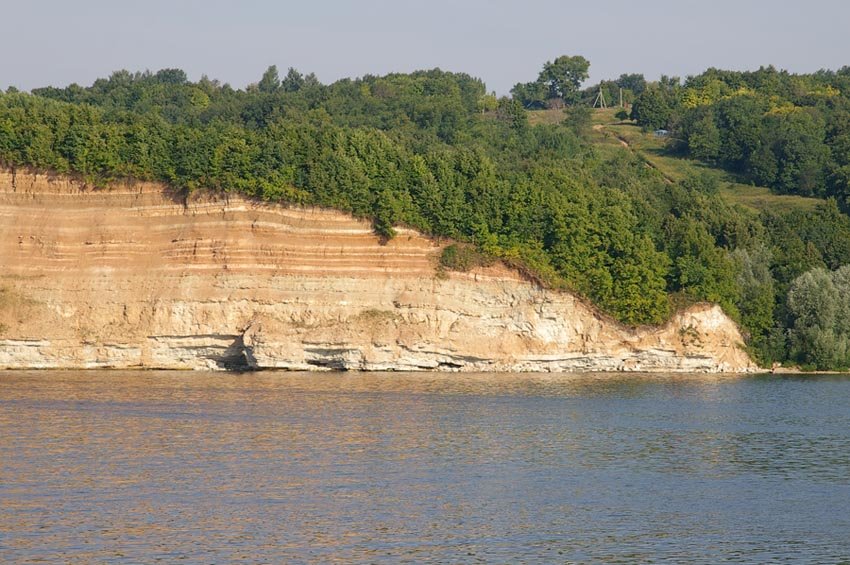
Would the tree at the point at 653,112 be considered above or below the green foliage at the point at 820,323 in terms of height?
above

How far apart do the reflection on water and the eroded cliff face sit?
22.0ft

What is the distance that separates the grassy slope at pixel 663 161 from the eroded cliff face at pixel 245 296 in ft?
109

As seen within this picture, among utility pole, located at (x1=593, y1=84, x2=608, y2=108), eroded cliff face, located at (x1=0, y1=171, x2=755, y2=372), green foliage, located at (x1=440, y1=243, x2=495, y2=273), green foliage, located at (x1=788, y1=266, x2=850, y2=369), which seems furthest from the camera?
utility pole, located at (x1=593, y1=84, x2=608, y2=108)

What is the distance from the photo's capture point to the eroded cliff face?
5612cm

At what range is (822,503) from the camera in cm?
2870

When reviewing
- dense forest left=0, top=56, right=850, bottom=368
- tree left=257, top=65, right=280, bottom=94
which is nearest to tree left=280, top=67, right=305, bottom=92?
tree left=257, top=65, right=280, bottom=94

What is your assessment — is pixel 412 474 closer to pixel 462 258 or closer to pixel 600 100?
pixel 462 258

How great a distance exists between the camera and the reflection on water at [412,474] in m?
24.2

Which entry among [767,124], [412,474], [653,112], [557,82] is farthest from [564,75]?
[412,474]

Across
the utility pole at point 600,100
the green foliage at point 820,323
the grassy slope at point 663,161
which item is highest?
the utility pole at point 600,100

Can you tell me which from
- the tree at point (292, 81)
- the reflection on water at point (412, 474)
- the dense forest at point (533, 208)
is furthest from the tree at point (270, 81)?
the reflection on water at point (412, 474)

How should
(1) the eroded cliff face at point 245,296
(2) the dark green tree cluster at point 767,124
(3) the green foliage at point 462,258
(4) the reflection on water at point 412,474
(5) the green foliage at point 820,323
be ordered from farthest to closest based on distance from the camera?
(2) the dark green tree cluster at point 767,124 → (5) the green foliage at point 820,323 → (3) the green foliage at point 462,258 → (1) the eroded cliff face at point 245,296 → (4) the reflection on water at point 412,474

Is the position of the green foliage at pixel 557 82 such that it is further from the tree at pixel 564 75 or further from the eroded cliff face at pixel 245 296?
the eroded cliff face at pixel 245 296

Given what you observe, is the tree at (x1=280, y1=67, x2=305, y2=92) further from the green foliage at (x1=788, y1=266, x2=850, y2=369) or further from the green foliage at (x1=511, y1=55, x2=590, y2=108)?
the green foliage at (x1=788, y1=266, x2=850, y2=369)
